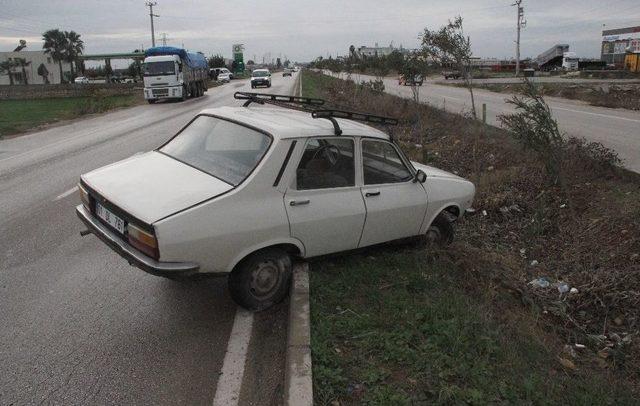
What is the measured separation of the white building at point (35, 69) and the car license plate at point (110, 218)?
97908 millimetres

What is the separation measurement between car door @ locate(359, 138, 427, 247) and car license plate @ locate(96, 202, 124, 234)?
6.51 feet

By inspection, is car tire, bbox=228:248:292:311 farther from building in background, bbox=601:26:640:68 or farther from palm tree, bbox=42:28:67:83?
palm tree, bbox=42:28:67:83

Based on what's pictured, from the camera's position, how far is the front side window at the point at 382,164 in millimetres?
4715

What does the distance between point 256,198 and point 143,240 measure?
0.85 metres

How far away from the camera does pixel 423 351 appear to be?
344cm

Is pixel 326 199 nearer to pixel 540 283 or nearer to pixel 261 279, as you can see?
pixel 261 279

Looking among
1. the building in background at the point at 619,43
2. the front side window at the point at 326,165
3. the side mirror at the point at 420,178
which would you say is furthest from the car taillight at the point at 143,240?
the building in background at the point at 619,43

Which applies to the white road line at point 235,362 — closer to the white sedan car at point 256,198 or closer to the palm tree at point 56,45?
the white sedan car at point 256,198

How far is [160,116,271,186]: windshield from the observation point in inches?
163

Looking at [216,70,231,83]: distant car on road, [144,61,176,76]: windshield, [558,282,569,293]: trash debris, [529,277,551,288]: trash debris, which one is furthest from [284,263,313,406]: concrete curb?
[216,70,231,83]: distant car on road

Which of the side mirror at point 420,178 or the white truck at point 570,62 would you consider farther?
the white truck at point 570,62

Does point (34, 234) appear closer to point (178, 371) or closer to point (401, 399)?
point (178, 371)

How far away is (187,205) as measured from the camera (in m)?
3.68

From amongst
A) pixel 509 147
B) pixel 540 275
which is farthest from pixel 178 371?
pixel 509 147
